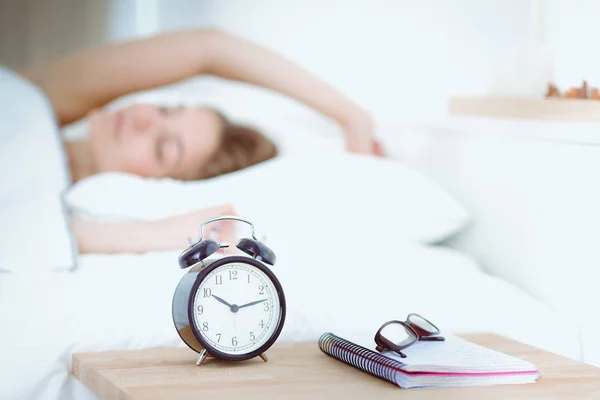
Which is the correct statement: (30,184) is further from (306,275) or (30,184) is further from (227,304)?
(227,304)

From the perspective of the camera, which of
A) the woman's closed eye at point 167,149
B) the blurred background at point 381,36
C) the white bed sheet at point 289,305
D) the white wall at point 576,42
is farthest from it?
the woman's closed eye at point 167,149

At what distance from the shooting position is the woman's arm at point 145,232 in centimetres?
164

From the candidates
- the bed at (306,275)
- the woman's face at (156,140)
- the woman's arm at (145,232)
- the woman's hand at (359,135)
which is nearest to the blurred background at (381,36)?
the woman's hand at (359,135)

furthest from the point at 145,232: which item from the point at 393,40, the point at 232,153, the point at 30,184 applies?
the point at 393,40

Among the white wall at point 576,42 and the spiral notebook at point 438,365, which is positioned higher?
the white wall at point 576,42

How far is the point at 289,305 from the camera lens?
4.11 ft

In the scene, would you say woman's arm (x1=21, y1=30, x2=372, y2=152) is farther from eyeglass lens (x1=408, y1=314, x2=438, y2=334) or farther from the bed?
eyeglass lens (x1=408, y1=314, x2=438, y2=334)

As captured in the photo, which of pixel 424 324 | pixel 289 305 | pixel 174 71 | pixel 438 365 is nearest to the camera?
pixel 438 365

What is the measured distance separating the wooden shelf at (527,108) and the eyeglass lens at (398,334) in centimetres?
62

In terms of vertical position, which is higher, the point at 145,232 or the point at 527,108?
the point at 527,108

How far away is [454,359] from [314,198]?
31.7 inches

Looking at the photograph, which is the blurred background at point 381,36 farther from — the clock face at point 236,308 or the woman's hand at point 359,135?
the clock face at point 236,308

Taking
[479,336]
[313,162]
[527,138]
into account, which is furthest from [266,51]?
[479,336]

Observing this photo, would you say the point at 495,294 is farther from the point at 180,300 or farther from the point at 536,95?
the point at 180,300
